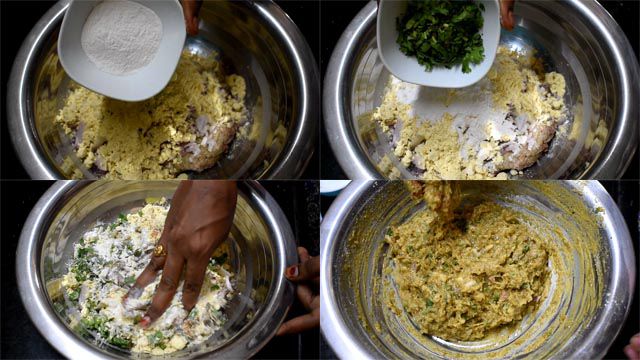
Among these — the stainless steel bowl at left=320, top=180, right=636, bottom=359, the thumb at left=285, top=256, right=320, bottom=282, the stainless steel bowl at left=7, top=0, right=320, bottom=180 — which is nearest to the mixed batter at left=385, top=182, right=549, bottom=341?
the stainless steel bowl at left=320, top=180, right=636, bottom=359

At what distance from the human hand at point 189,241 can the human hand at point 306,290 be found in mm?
174

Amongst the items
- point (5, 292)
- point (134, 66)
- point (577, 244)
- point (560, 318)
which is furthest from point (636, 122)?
point (5, 292)

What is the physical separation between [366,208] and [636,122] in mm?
619

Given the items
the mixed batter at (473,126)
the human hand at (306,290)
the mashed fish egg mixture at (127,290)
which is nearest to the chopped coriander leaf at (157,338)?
the mashed fish egg mixture at (127,290)

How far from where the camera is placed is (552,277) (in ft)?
4.01

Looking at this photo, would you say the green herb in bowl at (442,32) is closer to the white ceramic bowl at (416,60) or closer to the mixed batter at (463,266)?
the white ceramic bowl at (416,60)

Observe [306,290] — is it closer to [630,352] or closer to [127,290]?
[127,290]

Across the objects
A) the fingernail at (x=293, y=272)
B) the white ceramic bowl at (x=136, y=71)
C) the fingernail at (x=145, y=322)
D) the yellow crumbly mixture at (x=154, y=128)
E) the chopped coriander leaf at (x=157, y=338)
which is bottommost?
the chopped coriander leaf at (x=157, y=338)

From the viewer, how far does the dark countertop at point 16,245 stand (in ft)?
3.86

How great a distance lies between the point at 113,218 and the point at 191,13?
19.5 inches

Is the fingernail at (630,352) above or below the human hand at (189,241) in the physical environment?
below

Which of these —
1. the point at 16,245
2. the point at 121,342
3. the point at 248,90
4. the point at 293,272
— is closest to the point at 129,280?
the point at 121,342

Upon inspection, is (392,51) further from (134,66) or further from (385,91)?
Result: (134,66)

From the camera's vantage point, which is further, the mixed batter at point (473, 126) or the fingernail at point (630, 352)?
the mixed batter at point (473, 126)
